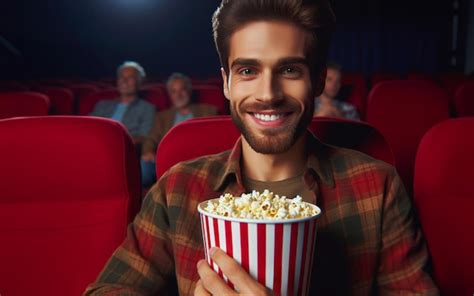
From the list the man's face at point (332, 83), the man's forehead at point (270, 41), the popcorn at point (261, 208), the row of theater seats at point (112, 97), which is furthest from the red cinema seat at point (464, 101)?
the popcorn at point (261, 208)

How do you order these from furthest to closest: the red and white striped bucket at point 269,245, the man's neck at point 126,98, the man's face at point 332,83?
the man's neck at point 126,98 → the man's face at point 332,83 → the red and white striped bucket at point 269,245

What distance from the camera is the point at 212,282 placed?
830 mm

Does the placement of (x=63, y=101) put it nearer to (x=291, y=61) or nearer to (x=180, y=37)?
(x=291, y=61)

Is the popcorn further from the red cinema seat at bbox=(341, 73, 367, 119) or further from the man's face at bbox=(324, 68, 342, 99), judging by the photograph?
the red cinema seat at bbox=(341, 73, 367, 119)

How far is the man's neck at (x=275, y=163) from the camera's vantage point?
3.95 ft

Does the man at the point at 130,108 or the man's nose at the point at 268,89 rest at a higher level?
the man's nose at the point at 268,89

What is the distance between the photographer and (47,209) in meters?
1.38

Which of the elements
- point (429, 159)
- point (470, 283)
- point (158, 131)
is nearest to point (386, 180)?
point (429, 159)

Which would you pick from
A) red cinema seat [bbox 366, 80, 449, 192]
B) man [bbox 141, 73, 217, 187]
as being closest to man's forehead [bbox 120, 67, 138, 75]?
man [bbox 141, 73, 217, 187]

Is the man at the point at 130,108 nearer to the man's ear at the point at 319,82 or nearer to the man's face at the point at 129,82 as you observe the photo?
the man's face at the point at 129,82

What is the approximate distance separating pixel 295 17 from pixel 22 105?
7.97 ft

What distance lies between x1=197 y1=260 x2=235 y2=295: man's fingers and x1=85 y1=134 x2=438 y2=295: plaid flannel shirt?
1.08 feet

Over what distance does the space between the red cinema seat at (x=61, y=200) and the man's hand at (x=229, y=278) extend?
0.59m

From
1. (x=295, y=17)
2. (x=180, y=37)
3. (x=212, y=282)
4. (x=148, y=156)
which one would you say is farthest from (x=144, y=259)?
(x=180, y=37)
